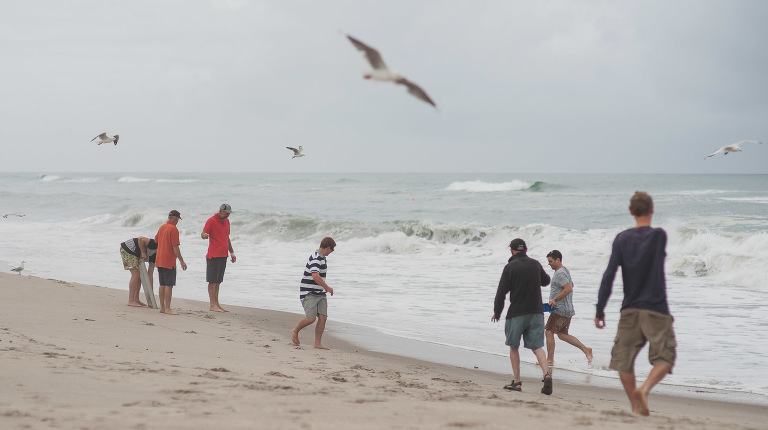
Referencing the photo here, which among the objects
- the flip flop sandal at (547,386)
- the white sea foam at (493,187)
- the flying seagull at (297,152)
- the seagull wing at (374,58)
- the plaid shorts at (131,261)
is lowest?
the flip flop sandal at (547,386)

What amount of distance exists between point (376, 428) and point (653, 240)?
2150 millimetres

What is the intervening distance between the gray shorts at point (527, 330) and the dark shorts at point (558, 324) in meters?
1.11

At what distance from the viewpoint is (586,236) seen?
23734 mm

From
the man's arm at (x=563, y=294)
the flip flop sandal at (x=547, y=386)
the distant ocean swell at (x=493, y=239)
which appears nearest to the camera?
the flip flop sandal at (x=547, y=386)

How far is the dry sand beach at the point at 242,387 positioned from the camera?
169 inches

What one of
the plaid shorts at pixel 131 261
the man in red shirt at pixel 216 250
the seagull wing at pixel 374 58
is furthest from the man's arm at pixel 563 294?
the plaid shorts at pixel 131 261

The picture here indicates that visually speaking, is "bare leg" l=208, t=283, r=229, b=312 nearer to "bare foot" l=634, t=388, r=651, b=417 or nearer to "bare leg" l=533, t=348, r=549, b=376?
"bare leg" l=533, t=348, r=549, b=376

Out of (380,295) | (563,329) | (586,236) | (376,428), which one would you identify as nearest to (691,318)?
(563,329)

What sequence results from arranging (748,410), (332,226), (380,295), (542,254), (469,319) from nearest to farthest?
(748,410) < (469,319) < (380,295) < (542,254) < (332,226)

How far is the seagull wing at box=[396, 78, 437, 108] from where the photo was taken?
4.89 metres

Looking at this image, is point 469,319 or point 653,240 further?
point 469,319

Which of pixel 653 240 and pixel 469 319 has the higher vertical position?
pixel 653 240

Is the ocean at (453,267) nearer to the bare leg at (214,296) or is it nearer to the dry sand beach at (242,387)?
the bare leg at (214,296)

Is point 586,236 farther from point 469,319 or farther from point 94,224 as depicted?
point 94,224
